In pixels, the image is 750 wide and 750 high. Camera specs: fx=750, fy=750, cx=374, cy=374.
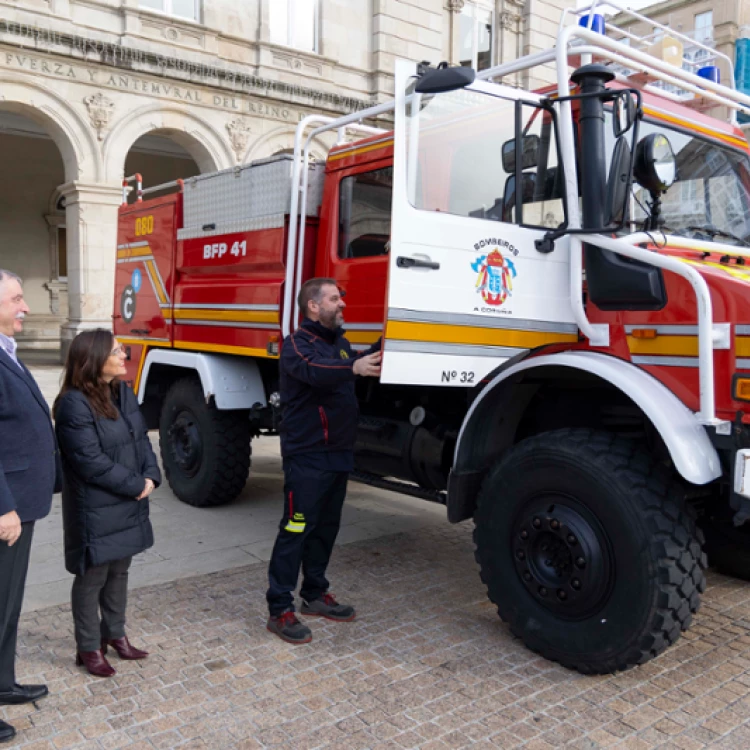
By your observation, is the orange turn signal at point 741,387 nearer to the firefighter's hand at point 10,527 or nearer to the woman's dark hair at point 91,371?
the woman's dark hair at point 91,371

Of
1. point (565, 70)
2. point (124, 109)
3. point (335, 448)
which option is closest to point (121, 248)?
point (335, 448)

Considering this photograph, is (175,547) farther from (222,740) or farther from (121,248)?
(121,248)

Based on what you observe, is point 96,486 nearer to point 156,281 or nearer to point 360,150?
point 360,150

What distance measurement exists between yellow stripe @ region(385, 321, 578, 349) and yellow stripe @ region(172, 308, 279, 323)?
1.67m

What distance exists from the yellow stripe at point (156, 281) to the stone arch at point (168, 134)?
28.8 ft

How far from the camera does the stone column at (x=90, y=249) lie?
14.1 meters

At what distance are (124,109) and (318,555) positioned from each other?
12.5 metres

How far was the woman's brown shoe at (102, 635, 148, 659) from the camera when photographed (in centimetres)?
338

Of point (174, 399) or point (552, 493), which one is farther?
point (174, 399)

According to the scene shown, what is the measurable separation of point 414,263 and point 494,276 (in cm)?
43

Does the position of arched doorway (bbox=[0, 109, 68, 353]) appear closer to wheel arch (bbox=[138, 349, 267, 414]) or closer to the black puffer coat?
wheel arch (bbox=[138, 349, 267, 414])

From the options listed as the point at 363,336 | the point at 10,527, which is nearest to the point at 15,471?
the point at 10,527

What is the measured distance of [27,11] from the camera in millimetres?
12828

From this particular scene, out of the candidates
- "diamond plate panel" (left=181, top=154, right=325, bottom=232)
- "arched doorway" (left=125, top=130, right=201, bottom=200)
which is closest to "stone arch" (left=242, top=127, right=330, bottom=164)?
"arched doorway" (left=125, top=130, right=201, bottom=200)
